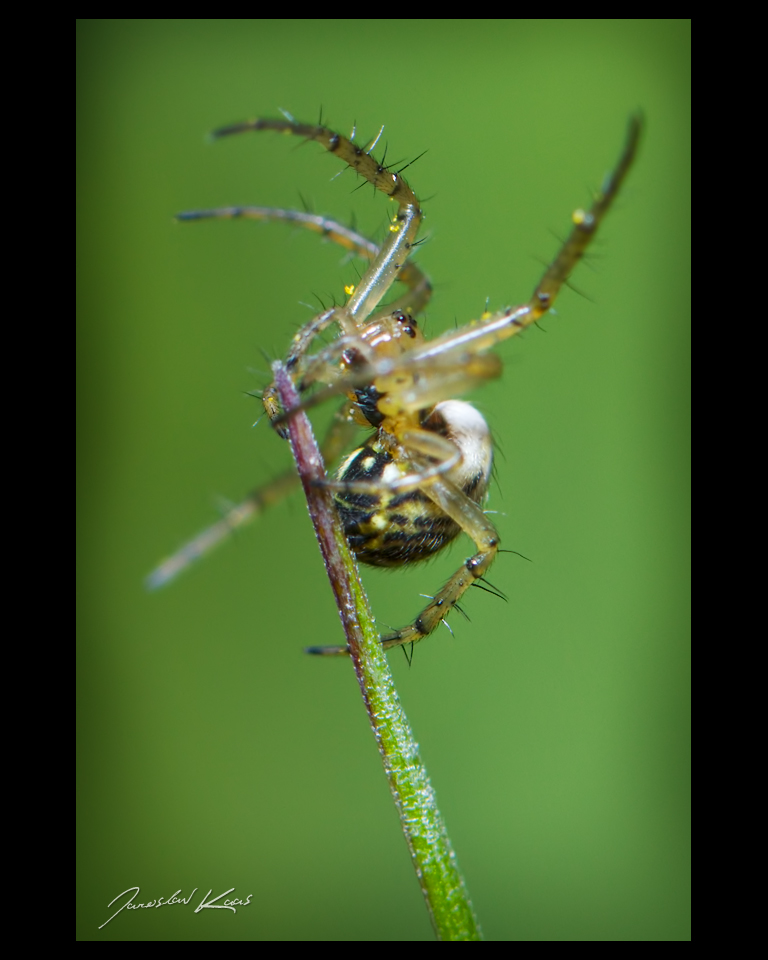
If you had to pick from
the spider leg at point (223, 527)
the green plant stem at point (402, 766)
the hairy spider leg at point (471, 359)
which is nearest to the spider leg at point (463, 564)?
the hairy spider leg at point (471, 359)

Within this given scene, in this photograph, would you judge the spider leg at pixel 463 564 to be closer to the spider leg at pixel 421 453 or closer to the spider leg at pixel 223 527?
the spider leg at pixel 421 453

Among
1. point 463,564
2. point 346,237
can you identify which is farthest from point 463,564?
point 346,237

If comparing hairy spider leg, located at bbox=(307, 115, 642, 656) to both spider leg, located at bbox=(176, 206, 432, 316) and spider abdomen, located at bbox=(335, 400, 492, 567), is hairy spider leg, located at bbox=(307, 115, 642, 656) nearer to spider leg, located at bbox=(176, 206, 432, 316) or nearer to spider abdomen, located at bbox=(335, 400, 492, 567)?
spider abdomen, located at bbox=(335, 400, 492, 567)

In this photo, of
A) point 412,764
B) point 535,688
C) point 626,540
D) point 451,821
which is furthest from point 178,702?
point 412,764

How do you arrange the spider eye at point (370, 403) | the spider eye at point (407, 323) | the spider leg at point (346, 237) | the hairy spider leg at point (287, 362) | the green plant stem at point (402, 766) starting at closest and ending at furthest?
the green plant stem at point (402, 766), the hairy spider leg at point (287, 362), the spider eye at point (370, 403), the spider eye at point (407, 323), the spider leg at point (346, 237)

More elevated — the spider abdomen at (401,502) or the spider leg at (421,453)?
the spider leg at (421,453)

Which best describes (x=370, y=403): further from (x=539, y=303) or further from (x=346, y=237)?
(x=346, y=237)

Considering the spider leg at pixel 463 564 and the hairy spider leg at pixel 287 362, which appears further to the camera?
the spider leg at pixel 463 564
